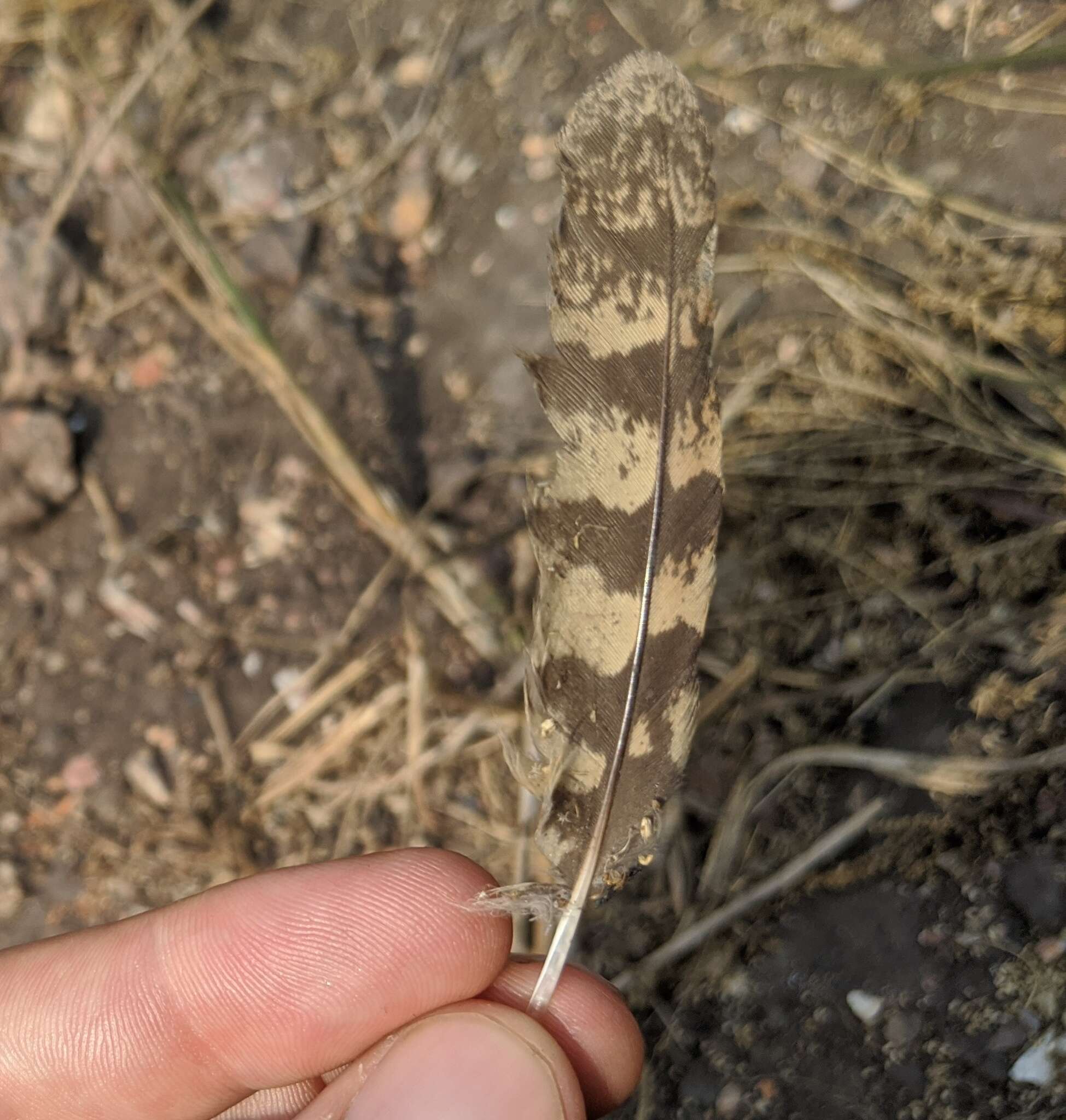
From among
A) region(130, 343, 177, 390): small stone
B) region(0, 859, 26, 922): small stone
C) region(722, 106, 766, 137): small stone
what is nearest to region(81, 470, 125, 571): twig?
region(130, 343, 177, 390): small stone

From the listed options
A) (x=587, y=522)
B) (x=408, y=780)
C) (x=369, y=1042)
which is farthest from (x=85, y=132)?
(x=369, y=1042)

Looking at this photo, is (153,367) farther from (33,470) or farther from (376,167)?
(376,167)

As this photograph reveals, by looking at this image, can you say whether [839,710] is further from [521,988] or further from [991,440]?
[521,988]

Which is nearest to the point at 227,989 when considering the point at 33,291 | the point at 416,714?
the point at 416,714

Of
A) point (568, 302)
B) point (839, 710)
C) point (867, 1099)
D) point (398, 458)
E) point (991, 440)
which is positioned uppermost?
point (568, 302)

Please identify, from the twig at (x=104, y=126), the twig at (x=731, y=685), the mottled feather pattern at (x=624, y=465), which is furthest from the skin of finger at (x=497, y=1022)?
the twig at (x=104, y=126)

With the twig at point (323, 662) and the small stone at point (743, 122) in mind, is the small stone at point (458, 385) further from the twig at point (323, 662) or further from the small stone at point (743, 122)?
the small stone at point (743, 122)
